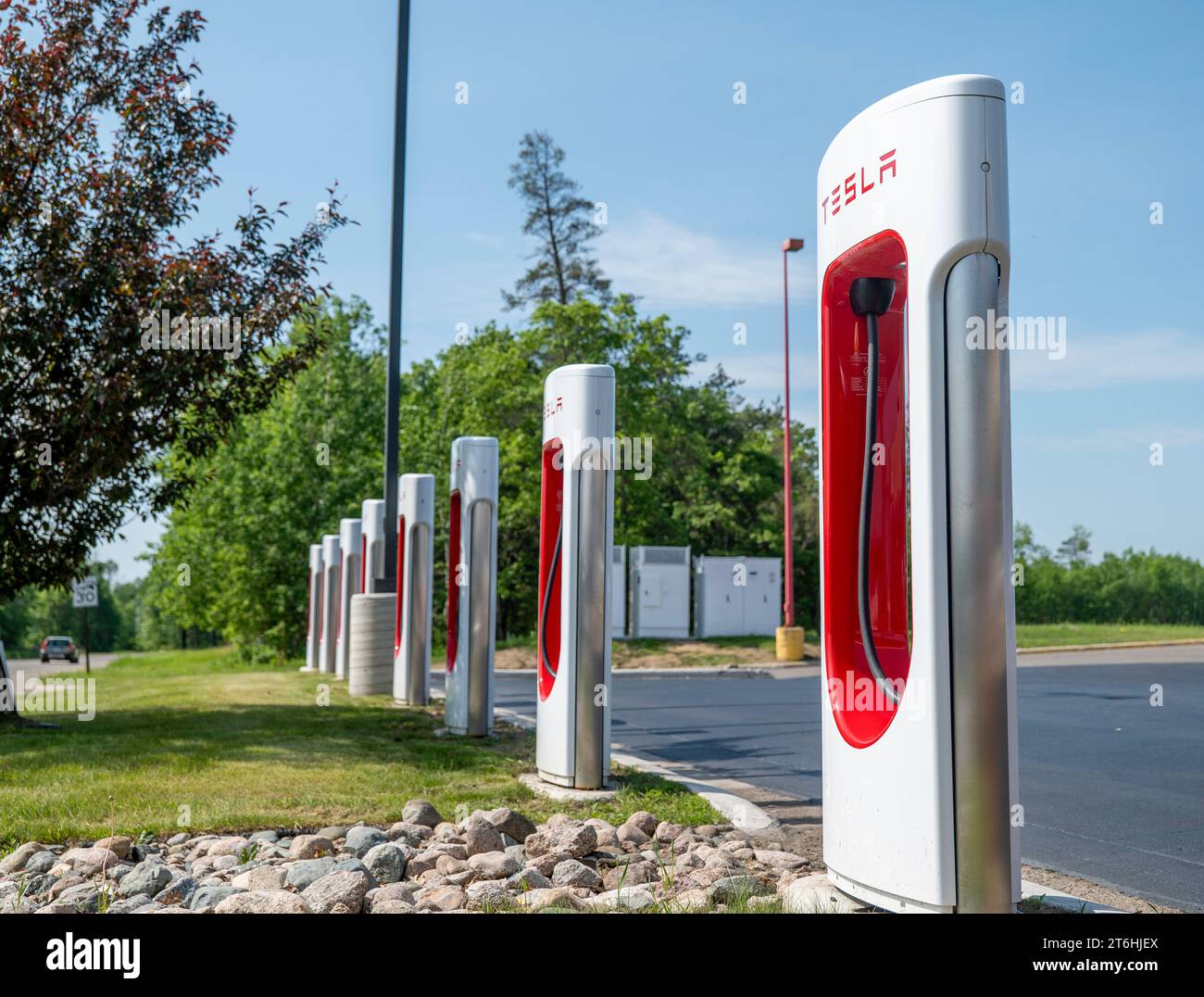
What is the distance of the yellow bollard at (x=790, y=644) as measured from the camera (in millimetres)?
24391

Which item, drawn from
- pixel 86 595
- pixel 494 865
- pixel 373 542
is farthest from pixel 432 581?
pixel 86 595

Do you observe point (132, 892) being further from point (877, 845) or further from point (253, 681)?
point (253, 681)

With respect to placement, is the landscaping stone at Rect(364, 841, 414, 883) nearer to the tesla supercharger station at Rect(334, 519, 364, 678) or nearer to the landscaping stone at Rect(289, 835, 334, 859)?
the landscaping stone at Rect(289, 835, 334, 859)

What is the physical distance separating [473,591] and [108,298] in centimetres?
472

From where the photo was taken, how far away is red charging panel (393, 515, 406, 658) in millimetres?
13820

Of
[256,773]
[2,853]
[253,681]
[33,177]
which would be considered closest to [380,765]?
[256,773]

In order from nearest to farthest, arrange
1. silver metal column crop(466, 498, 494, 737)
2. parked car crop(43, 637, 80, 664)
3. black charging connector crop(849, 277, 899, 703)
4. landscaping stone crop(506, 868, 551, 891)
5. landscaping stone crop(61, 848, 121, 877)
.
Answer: black charging connector crop(849, 277, 899, 703), landscaping stone crop(506, 868, 551, 891), landscaping stone crop(61, 848, 121, 877), silver metal column crop(466, 498, 494, 737), parked car crop(43, 637, 80, 664)

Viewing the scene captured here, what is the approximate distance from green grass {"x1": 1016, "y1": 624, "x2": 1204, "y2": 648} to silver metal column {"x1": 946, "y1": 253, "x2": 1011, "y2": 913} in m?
25.8

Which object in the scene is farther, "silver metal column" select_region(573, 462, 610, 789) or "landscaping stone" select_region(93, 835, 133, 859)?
"silver metal column" select_region(573, 462, 610, 789)

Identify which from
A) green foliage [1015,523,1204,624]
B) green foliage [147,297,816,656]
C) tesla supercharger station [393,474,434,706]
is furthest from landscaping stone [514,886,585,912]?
green foliage [1015,523,1204,624]

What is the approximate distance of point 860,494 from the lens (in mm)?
4867

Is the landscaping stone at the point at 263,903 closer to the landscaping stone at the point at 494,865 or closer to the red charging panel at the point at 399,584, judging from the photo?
the landscaping stone at the point at 494,865

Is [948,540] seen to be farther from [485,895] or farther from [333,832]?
[333,832]

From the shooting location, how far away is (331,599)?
826 inches
